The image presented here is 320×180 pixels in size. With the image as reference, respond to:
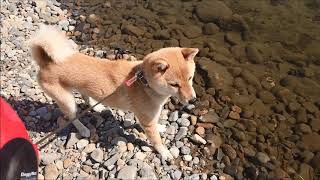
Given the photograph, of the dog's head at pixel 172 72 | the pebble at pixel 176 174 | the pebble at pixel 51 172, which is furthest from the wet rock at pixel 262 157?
the pebble at pixel 51 172

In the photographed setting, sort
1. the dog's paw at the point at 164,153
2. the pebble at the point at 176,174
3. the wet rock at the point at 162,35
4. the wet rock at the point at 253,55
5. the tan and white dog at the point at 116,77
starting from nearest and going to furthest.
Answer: the tan and white dog at the point at 116,77, the pebble at the point at 176,174, the dog's paw at the point at 164,153, the wet rock at the point at 253,55, the wet rock at the point at 162,35

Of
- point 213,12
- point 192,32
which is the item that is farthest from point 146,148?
point 213,12

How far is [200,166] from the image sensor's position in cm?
467

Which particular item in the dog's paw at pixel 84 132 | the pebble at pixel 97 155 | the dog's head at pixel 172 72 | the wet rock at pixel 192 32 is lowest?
the pebble at pixel 97 155

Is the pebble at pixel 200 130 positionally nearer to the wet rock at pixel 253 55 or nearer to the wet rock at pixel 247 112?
the wet rock at pixel 247 112

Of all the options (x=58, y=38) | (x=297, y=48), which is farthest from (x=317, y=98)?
(x=58, y=38)

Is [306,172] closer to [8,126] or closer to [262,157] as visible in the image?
[262,157]

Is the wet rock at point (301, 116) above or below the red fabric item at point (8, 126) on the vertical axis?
below

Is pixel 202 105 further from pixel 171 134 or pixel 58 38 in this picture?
pixel 58 38

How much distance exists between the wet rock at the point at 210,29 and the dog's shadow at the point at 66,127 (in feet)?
8.07

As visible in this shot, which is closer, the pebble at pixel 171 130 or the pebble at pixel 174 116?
the pebble at pixel 171 130

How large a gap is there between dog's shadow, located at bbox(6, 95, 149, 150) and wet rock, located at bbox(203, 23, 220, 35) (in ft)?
8.07

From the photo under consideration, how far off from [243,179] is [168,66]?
5.95 feet

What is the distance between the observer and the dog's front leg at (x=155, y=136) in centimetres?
437
